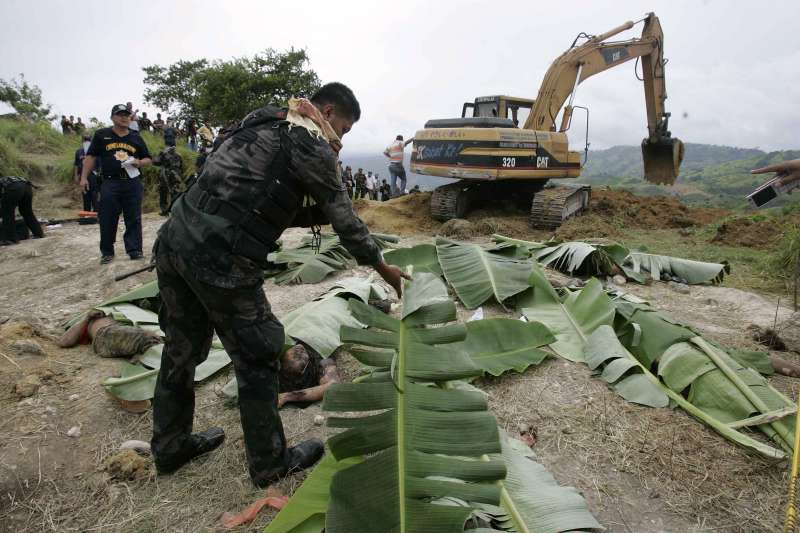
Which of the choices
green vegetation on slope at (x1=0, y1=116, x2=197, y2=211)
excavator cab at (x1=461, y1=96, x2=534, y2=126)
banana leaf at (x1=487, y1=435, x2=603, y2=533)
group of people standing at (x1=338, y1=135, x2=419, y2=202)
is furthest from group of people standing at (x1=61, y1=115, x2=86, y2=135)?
banana leaf at (x1=487, y1=435, x2=603, y2=533)

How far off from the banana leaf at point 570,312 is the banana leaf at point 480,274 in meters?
0.16

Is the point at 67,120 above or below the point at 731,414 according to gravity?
above

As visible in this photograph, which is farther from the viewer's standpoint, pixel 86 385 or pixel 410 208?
pixel 410 208

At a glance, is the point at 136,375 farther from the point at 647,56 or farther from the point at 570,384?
the point at 647,56

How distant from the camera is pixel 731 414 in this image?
266 centimetres

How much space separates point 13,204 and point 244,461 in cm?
855

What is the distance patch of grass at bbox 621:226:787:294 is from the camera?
249 inches

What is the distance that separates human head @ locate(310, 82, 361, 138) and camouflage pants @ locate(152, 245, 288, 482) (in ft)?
2.83

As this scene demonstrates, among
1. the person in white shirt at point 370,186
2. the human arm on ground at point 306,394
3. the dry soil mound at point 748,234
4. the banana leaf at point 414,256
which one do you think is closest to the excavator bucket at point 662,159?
the dry soil mound at point 748,234

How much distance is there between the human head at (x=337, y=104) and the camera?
2.23 m

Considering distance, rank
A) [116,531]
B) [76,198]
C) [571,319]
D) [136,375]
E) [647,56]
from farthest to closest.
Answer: [76,198] → [647,56] → [571,319] → [136,375] → [116,531]

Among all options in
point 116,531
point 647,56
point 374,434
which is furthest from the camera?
point 647,56

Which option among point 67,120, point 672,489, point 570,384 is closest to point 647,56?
point 570,384

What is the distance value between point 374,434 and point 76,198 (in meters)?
15.7
